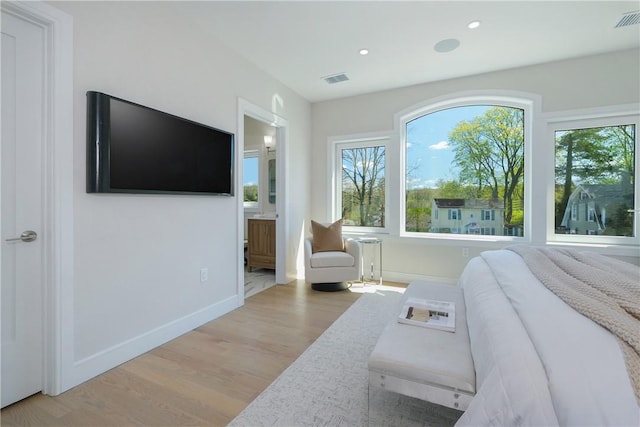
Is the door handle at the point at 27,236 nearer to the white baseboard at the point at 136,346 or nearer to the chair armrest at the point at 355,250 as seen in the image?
the white baseboard at the point at 136,346

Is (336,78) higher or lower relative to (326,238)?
higher

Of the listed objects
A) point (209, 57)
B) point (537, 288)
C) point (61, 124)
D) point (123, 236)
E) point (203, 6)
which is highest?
point (203, 6)

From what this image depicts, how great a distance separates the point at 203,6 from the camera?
2303 millimetres

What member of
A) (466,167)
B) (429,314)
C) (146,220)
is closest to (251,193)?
(146,220)

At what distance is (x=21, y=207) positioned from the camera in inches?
62.7

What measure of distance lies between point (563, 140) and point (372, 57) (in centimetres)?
244

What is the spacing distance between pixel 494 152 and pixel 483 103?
0.65 meters

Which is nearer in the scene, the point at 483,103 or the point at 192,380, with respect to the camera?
the point at 192,380

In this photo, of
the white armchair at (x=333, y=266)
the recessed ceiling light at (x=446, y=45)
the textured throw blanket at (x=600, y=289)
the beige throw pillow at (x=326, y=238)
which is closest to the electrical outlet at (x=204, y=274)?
the white armchair at (x=333, y=266)

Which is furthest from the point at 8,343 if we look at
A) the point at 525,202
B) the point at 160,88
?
the point at 525,202

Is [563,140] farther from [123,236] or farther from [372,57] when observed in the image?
[123,236]

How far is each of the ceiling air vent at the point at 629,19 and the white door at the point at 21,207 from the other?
432 centimetres

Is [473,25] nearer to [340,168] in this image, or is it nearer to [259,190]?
[340,168]

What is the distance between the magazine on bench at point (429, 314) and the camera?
1.59 m
